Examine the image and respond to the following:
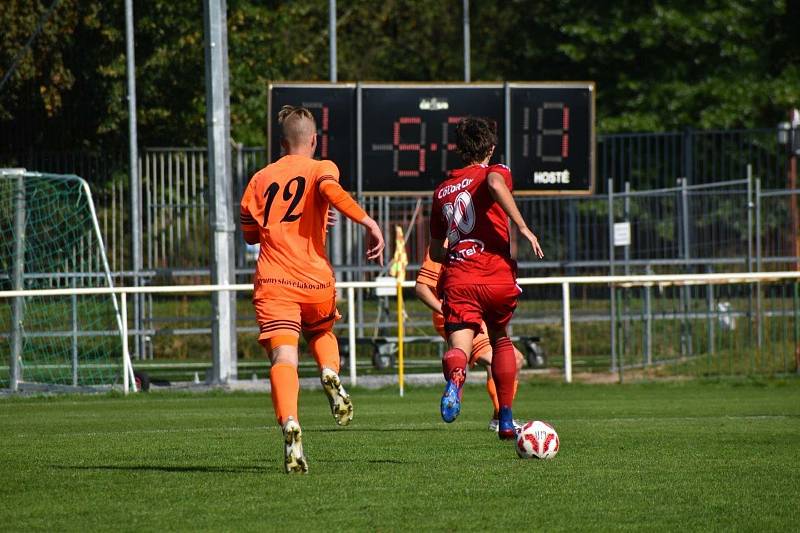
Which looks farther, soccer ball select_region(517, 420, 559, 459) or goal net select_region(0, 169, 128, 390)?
goal net select_region(0, 169, 128, 390)

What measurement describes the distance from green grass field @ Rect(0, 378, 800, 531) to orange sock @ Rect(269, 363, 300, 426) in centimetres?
35

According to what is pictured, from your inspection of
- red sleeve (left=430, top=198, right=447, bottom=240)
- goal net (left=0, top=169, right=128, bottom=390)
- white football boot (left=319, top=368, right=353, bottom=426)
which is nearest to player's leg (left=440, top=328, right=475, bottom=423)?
white football boot (left=319, top=368, right=353, bottom=426)

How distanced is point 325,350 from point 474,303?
1006 mm

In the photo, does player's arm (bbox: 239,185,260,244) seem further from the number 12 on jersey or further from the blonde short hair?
the blonde short hair

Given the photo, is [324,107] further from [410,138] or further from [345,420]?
[345,420]

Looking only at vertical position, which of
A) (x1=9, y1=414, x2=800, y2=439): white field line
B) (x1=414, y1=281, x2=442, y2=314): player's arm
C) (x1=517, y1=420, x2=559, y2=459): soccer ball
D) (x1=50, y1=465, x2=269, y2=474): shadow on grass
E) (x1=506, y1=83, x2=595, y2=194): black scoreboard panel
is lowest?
(x1=9, y1=414, x2=800, y2=439): white field line

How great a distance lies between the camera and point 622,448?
9.43 meters

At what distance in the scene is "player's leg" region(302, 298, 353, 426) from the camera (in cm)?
841

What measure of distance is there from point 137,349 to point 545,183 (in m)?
6.76

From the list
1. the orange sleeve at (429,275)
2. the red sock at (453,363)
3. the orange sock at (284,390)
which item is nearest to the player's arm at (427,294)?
the orange sleeve at (429,275)

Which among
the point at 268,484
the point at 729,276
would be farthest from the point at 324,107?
the point at 268,484

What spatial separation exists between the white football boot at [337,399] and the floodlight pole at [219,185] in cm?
1016

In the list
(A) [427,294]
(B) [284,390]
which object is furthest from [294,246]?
(A) [427,294]

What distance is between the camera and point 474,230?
908 centimetres
